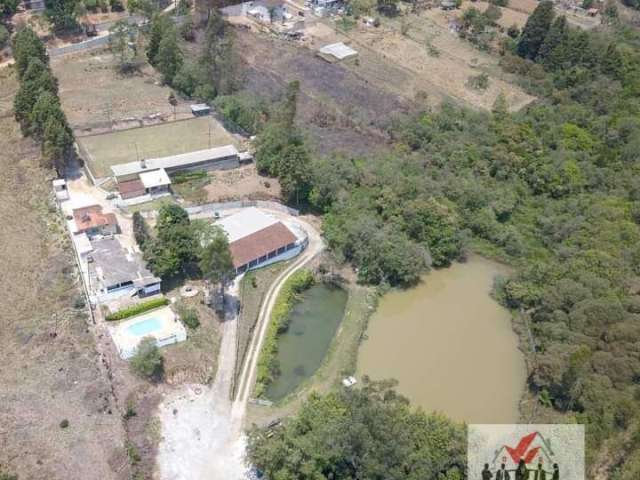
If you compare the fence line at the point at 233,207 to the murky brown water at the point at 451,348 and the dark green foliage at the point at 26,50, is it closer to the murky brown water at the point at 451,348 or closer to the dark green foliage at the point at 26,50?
the murky brown water at the point at 451,348

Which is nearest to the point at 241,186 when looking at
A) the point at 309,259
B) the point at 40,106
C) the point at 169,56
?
the point at 309,259

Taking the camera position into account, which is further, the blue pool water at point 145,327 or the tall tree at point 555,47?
the tall tree at point 555,47

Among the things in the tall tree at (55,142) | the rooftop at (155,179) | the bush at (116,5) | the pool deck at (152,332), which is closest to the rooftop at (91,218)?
the rooftop at (155,179)

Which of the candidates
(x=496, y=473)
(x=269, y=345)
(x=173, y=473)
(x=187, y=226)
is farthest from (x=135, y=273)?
(x=496, y=473)

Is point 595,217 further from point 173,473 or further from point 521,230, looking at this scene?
point 173,473

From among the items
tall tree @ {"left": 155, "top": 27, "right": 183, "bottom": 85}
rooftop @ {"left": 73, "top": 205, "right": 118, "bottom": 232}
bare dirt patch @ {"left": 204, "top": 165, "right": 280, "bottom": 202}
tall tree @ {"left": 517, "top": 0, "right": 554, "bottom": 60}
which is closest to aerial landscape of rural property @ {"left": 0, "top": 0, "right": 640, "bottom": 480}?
rooftop @ {"left": 73, "top": 205, "right": 118, "bottom": 232}

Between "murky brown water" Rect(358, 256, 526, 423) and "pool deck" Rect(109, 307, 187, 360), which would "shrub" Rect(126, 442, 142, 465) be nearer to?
"pool deck" Rect(109, 307, 187, 360)
